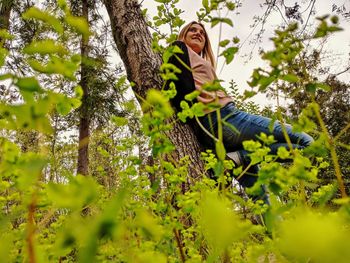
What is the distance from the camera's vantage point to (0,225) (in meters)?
0.39

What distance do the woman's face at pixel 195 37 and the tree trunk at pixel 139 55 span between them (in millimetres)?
582

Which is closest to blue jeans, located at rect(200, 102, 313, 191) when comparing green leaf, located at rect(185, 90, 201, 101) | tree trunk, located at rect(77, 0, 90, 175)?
green leaf, located at rect(185, 90, 201, 101)

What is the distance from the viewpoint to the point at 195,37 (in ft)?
10.1

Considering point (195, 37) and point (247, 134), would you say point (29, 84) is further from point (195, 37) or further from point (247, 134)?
point (195, 37)

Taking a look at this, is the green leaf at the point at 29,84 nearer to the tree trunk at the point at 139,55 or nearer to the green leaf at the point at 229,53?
the green leaf at the point at 229,53

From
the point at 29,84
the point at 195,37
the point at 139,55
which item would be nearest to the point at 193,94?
the point at 29,84

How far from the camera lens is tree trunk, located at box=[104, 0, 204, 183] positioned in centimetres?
223

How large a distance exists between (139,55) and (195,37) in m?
0.81

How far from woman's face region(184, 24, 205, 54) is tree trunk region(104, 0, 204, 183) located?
22.9 inches

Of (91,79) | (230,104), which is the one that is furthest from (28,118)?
(91,79)

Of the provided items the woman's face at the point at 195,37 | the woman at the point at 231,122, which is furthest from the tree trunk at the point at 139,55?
the woman's face at the point at 195,37

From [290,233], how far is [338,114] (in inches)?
419

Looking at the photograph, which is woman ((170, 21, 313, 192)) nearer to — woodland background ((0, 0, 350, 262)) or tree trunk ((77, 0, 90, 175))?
woodland background ((0, 0, 350, 262))

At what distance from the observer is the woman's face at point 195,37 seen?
307 centimetres
